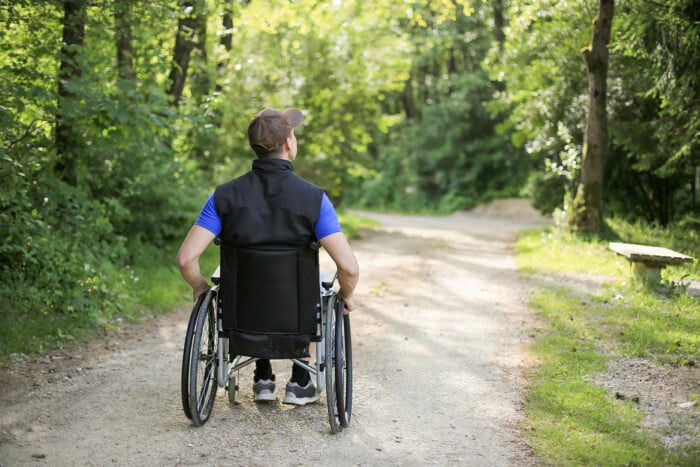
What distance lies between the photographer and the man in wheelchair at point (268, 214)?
404 cm

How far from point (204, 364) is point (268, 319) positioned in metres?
0.61

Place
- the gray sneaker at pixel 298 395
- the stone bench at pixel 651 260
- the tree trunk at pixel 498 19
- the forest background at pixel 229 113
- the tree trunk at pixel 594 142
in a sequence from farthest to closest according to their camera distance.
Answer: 1. the tree trunk at pixel 498 19
2. the tree trunk at pixel 594 142
3. the stone bench at pixel 651 260
4. the forest background at pixel 229 113
5. the gray sneaker at pixel 298 395

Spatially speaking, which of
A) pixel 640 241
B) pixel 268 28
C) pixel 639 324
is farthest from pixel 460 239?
pixel 639 324

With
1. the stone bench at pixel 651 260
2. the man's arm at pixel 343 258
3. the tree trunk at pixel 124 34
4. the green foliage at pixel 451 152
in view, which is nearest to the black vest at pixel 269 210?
the man's arm at pixel 343 258

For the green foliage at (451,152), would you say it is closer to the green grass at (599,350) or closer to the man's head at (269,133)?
the green grass at (599,350)

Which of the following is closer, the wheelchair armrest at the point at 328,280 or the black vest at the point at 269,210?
the black vest at the point at 269,210

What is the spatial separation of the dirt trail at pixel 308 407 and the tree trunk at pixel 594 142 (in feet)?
14.3

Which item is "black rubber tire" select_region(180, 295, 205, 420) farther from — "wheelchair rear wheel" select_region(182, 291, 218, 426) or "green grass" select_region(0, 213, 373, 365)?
"green grass" select_region(0, 213, 373, 365)

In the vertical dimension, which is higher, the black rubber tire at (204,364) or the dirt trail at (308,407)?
the black rubber tire at (204,364)

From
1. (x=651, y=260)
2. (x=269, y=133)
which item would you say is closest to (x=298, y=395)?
(x=269, y=133)

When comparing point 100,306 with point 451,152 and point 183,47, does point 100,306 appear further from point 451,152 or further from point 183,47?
point 451,152

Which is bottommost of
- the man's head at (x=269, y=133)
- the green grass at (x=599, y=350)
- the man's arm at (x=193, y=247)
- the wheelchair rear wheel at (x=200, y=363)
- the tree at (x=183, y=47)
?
the green grass at (x=599, y=350)

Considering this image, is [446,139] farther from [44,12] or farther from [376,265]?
[44,12]

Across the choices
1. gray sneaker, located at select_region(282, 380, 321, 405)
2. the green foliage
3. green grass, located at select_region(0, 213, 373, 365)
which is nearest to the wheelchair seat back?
gray sneaker, located at select_region(282, 380, 321, 405)
